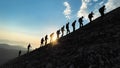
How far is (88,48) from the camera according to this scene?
2717cm

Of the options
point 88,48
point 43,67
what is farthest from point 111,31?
point 43,67

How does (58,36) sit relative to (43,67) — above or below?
above

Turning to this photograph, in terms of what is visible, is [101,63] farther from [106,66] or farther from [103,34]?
[103,34]

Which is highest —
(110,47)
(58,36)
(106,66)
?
(58,36)

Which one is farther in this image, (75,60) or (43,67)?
(43,67)

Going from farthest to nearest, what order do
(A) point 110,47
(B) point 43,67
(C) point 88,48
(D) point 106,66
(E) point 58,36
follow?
(E) point 58,36 → (B) point 43,67 → (C) point 88,48 → (A) point 110,47 → (D) point 106,66

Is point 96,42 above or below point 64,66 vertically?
above

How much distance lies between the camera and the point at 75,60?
25781mm

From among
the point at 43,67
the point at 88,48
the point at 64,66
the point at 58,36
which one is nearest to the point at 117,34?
the point at 88,48

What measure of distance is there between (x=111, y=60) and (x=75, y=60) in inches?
203

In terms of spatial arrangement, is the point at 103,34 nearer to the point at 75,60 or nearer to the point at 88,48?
the point at 88,48

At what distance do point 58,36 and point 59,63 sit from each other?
21.8 meters

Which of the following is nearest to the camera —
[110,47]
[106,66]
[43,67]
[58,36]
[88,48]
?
[106,66]

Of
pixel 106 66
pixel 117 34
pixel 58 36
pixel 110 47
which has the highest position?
pixel 58 36
